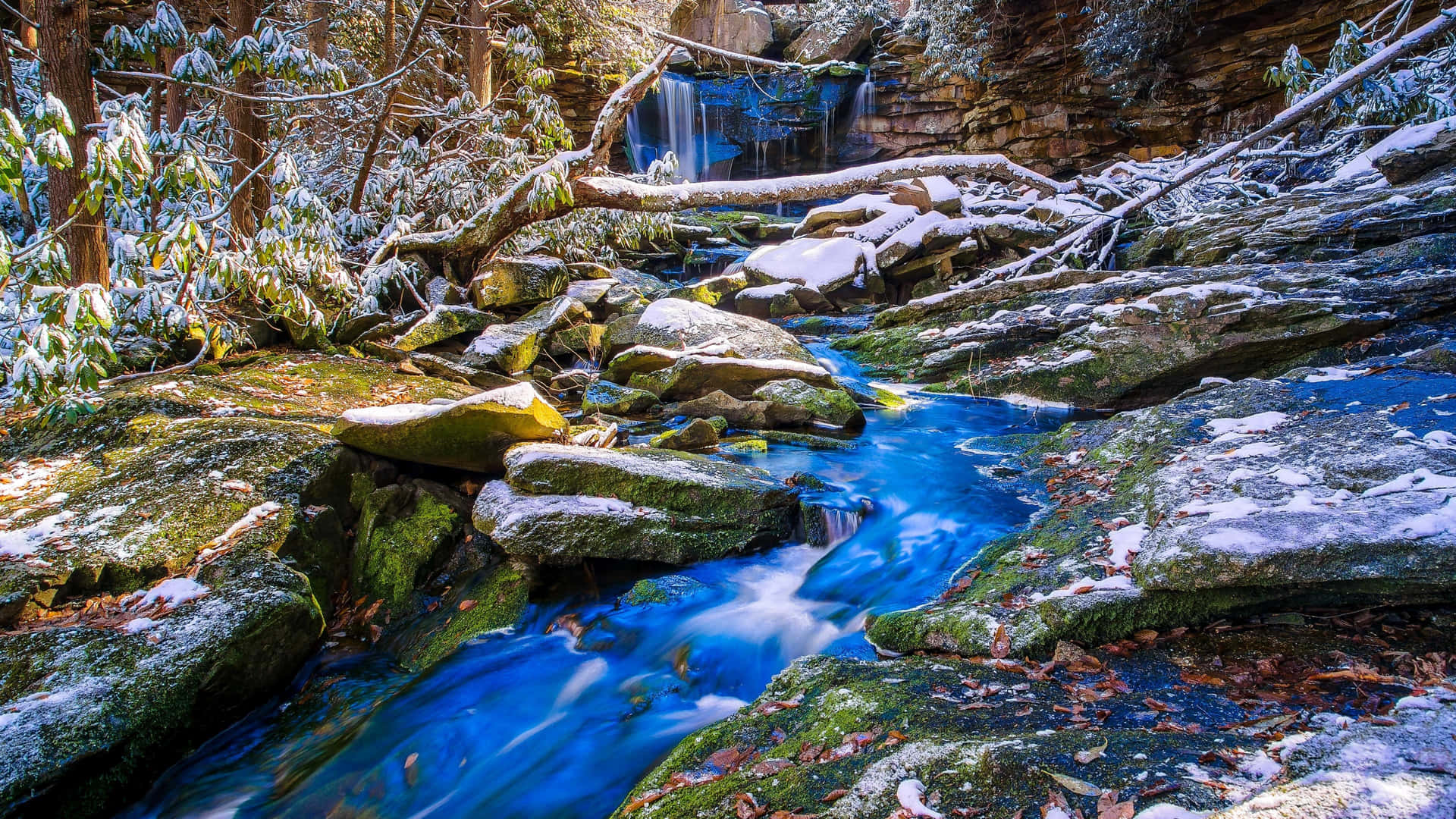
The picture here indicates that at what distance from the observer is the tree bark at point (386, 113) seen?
22.8 ft

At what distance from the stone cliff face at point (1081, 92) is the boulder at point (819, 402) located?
1569cm

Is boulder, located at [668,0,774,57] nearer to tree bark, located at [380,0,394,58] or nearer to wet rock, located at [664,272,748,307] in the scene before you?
wet rock, located at [664,272,748,307]

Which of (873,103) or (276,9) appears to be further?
(873,103)

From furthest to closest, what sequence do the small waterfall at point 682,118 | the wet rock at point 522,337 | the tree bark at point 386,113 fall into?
the small waterfall at point 682,118, the wet rock at point 522,337, the tree bark at point 386,113

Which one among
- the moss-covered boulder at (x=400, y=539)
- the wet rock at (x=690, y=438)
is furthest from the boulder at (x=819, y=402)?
the moss-covered boulder at (x=400, y=539)

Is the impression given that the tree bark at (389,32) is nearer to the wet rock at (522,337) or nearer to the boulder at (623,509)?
the wet rock at (522,337)

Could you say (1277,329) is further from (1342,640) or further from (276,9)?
(276,9)

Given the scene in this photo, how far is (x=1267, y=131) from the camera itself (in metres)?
6.58

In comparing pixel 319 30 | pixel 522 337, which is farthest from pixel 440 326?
pixel 319 30

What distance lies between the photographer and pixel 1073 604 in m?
2.88

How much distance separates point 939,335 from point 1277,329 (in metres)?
3.67

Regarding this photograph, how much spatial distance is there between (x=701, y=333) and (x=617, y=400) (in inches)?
68.4

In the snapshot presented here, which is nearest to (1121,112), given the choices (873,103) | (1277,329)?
(873,103)

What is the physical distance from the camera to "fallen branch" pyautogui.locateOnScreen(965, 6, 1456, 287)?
5.69m
